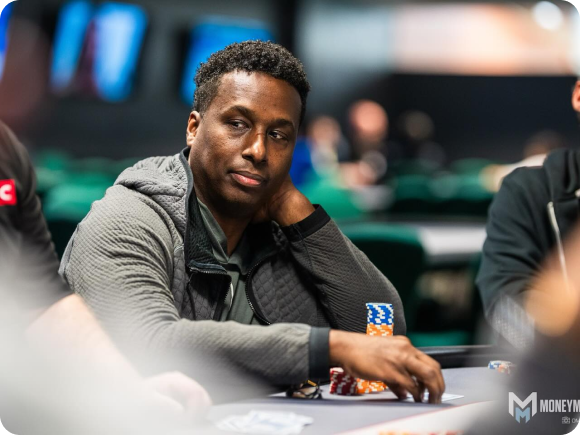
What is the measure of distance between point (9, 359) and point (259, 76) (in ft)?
2.55

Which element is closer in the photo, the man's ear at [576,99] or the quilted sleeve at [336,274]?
the quilted sleeve at [336,274]

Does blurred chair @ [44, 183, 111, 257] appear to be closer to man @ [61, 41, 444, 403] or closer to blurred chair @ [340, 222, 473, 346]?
man @ [61, 41, 444, 403]

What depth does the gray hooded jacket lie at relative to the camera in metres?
1.29

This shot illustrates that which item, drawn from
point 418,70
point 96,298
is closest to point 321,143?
point 418,70

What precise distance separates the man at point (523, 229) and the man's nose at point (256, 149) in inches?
30.6

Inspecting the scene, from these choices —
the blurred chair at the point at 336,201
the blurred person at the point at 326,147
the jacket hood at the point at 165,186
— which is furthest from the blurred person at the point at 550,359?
the blurred person at the point at 326,147

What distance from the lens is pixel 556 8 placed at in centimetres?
1305

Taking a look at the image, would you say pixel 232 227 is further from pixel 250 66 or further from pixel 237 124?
pixel 250 66

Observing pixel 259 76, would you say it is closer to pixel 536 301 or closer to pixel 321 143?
pixel 536 301

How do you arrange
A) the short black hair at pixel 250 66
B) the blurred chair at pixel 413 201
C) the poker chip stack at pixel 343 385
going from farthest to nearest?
1. the blurred chair at pixel 413 201
2. the short black hair at pixel 250 66
3. the poker chip stack at pixel 343 385

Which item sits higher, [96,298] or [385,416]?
[96,298]

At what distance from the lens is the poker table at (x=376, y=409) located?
119cm

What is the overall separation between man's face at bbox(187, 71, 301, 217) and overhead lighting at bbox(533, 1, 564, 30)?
12382 mm

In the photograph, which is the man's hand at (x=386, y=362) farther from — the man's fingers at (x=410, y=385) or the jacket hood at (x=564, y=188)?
the jacket hood at (x=564, y=188)
